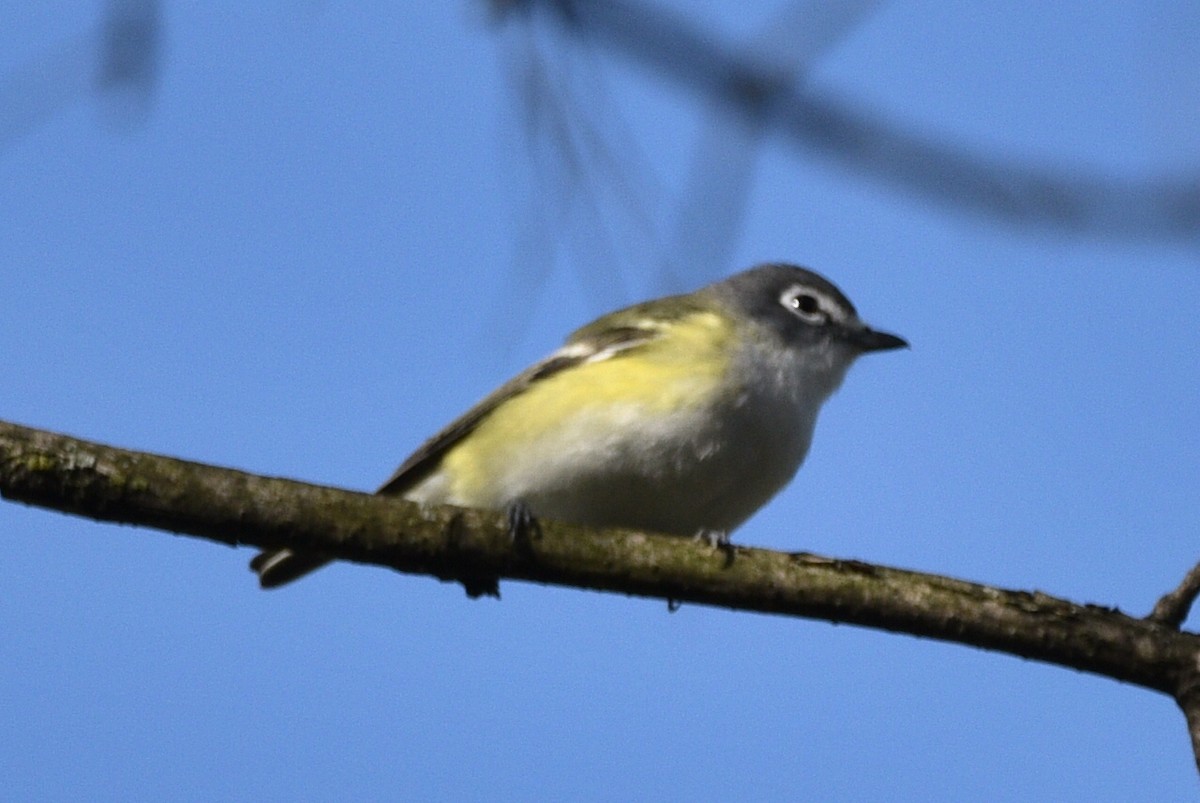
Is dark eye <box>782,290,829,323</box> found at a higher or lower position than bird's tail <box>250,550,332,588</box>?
higher


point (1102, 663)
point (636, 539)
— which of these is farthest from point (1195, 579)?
point (636, 539)

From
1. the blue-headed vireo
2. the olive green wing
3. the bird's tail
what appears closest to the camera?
the blue-headed vireo

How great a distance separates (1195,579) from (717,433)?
2265 mm

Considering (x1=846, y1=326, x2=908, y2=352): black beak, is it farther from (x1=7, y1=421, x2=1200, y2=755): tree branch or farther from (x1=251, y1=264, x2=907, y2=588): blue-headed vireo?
(x1=7, y1=421, x2=1200, y2=755): tree branch

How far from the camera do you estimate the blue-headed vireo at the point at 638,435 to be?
606cm

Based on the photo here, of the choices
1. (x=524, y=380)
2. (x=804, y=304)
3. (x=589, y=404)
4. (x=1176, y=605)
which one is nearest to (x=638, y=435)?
(x=589, y=404)

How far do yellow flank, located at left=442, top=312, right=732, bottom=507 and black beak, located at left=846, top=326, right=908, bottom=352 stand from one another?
149 cm

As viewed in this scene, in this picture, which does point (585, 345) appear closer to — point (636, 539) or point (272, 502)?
point (636, 539)

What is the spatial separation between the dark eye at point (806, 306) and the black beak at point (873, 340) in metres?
0.20

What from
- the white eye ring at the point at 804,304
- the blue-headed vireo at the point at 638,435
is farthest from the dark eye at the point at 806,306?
the blue-headed vireo at the point at 638,435

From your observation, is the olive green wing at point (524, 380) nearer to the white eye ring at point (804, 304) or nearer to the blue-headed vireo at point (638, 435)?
the blue-headed vireo at point (638, 435)

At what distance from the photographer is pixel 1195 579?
4398mm

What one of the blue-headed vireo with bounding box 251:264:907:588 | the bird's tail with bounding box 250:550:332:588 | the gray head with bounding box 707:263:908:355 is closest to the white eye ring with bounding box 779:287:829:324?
the gray head with bounding box 707:263:908:355

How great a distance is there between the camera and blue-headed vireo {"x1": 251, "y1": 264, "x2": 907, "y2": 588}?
239 inches
